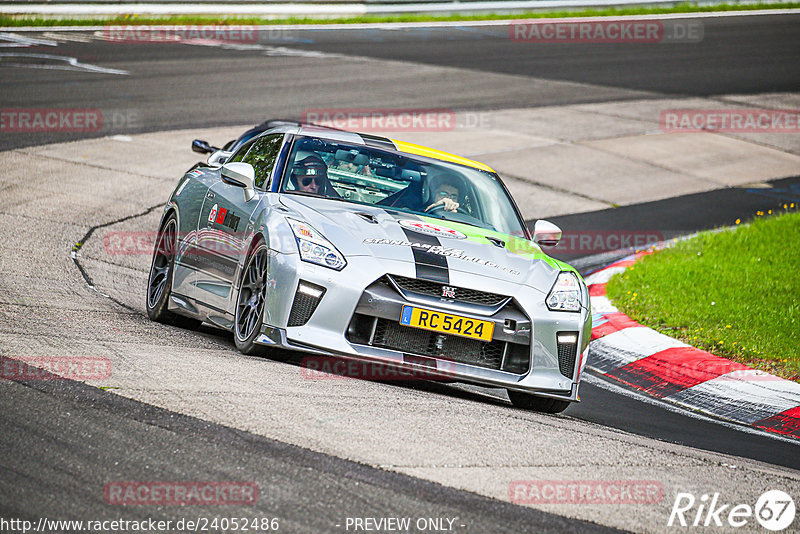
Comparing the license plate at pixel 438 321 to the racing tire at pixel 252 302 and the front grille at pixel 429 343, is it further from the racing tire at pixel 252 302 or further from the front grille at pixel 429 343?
the racing tire at pixel 252 302

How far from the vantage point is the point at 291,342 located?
19.6 ft

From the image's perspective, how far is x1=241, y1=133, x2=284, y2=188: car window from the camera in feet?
24.0

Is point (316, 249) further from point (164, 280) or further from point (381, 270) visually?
point (164, 280)

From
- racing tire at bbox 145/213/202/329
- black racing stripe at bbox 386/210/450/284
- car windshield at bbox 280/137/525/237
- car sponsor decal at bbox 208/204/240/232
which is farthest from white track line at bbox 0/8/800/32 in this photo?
black racing stripe at bbox 386/210/450/284

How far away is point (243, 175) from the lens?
22.7 feet

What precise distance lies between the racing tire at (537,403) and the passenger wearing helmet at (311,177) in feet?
5.64

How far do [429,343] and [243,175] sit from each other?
69.3 inches

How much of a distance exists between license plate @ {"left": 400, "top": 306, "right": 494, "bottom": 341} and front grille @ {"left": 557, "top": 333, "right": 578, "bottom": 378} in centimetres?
62

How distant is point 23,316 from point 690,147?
13.3 metres

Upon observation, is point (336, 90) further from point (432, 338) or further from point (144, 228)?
point (432, 338)

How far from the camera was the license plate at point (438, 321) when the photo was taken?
5.95 meters

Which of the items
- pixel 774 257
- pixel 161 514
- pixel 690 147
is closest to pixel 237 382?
pixel 161 514

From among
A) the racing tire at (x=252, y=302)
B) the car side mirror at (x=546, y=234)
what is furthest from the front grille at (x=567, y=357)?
the racing tire at (x=252, y=302)

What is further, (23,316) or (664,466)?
(23,316)
